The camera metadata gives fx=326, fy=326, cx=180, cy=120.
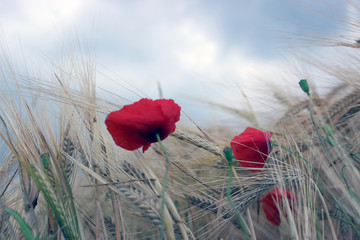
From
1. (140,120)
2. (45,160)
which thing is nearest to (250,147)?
(140,120)

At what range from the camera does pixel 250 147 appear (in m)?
0.69

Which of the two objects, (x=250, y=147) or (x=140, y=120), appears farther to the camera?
(x=250, y=147)

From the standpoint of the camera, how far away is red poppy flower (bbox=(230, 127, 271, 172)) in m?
0.69

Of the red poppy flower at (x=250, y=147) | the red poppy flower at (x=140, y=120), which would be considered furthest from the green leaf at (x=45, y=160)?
the red poppy flower at (x=250, y=147)

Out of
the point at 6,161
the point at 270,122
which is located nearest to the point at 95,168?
the point at 6,161

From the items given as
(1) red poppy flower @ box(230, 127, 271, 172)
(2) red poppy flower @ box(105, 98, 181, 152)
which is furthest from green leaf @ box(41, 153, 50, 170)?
(1) red poppy flower @ box(230, 127, 271, 172)

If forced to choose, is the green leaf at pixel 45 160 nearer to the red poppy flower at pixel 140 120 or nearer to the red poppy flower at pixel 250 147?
the red poppy flower at pixel 140 120

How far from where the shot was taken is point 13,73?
2.46 feet

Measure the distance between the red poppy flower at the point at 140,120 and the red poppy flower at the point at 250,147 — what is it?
8.3 inches

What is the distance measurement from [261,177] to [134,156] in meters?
0.28

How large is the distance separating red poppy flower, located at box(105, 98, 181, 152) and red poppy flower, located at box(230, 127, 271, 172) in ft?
0.69

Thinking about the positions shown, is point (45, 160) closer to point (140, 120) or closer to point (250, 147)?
point (140, 120)

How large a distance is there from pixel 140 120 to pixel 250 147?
0.91 feet

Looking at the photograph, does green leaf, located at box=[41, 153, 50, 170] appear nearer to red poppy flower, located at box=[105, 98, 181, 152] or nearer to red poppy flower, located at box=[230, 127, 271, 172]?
red poppy flower, located at box=[105, 98, 181, 152]
